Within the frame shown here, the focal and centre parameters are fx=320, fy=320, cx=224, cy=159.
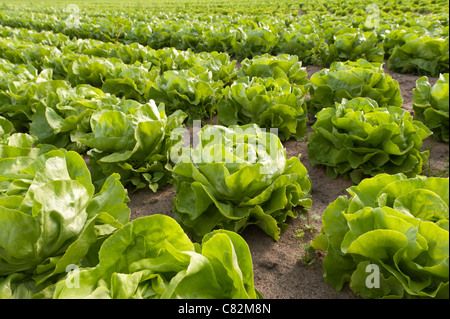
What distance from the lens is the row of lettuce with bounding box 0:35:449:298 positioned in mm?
1682

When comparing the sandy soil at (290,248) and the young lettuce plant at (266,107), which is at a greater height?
the young lettuce plant at (266,107)

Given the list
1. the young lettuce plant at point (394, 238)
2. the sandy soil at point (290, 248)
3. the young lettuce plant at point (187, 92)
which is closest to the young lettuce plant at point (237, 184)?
the sandy soil at point (290, 248)

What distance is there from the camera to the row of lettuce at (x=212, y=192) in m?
1.68

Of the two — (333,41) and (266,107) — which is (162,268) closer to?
(266,107)

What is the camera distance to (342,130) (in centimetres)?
362

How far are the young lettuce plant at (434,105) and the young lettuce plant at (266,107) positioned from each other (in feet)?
5.04

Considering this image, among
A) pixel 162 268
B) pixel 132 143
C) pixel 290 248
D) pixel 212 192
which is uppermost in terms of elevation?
pixel 162 268

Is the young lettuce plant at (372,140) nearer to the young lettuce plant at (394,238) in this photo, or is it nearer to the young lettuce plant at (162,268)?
the young lettuce plant at (394,238)

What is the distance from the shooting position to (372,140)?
3.37 meters

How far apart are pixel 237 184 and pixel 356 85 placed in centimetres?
294

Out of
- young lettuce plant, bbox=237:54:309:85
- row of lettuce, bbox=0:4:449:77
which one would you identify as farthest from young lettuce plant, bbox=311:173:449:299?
row of lettuce, bbox=0:4:449:77

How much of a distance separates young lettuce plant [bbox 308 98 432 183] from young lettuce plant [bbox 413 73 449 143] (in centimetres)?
63

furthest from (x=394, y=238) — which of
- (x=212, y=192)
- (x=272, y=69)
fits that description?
(x=272, y=69)
